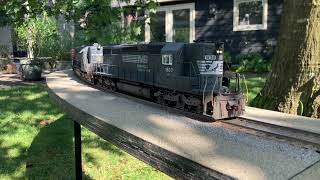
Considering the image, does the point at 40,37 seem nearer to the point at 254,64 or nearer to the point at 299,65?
the point at 254,64

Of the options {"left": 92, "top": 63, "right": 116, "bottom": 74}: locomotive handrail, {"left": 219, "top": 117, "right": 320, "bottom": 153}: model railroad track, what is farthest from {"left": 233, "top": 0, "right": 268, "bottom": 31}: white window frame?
{"left": 219, "top": 117, "right": 320, "bottom": 153}: model railroad track

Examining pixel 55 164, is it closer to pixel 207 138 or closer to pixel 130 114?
pixel 130 114

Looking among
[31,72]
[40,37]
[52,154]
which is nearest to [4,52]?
[40,37]

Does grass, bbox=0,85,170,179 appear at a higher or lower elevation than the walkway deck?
lower

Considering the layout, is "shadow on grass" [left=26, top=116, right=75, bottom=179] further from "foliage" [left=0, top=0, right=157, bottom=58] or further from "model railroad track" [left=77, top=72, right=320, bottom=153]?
"model railroad track" [left=77, top=72, right=320, bottom=153]

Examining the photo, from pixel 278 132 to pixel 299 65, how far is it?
2.86 meters

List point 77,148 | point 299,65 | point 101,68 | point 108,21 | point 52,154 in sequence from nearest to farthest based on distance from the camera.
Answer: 1. point 108,21
2. point 77,148
3. point 299,65
4. point 52,154
5. point 101,68

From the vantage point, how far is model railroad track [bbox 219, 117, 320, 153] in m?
4.34

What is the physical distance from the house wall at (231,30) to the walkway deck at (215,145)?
12612 mm

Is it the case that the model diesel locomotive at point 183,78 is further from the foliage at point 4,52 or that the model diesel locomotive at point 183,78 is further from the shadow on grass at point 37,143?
the foliage at point 4,52

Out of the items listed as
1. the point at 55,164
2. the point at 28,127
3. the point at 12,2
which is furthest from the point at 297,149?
the point at 28,127

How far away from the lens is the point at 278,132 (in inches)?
190

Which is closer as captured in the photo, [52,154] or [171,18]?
[52,154]

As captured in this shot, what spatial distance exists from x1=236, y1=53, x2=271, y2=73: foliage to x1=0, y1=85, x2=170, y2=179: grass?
854 cm
